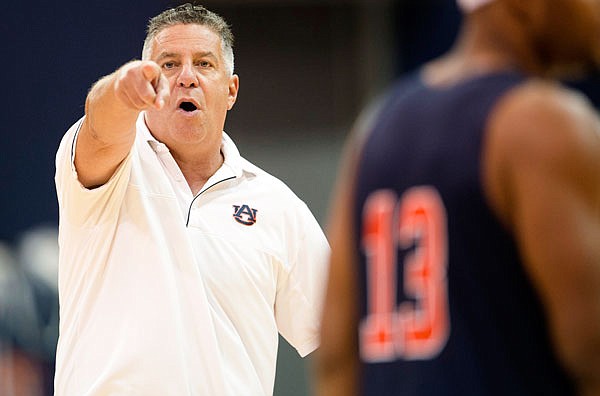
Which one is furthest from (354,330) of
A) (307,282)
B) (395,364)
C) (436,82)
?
(307,282)

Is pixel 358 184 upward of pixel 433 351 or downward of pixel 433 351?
upward

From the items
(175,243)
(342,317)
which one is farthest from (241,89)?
(342,317)

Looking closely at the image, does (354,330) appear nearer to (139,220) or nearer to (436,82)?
(436,82)

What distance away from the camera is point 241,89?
36.4 feet

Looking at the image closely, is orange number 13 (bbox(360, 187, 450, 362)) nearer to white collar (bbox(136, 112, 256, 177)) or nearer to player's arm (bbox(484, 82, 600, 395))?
player's arm (bbox(484, 82, 600, 395))

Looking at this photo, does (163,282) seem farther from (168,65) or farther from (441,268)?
(441,268)

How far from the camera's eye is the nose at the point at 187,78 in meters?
4.67

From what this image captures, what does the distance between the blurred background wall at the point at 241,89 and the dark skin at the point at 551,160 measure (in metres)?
5.46

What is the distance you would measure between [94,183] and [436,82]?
2007mm

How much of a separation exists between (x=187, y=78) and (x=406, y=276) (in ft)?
7.62

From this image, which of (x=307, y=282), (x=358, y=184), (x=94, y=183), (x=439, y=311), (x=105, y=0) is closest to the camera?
(x=439, y=311)

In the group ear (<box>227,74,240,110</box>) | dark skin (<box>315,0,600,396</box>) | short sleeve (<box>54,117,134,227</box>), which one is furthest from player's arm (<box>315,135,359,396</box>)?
ear (<box>227,74,240,110</box>)

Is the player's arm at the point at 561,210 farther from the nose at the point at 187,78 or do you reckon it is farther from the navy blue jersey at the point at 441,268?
the nose at the point at 187,78

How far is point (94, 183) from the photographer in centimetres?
434
